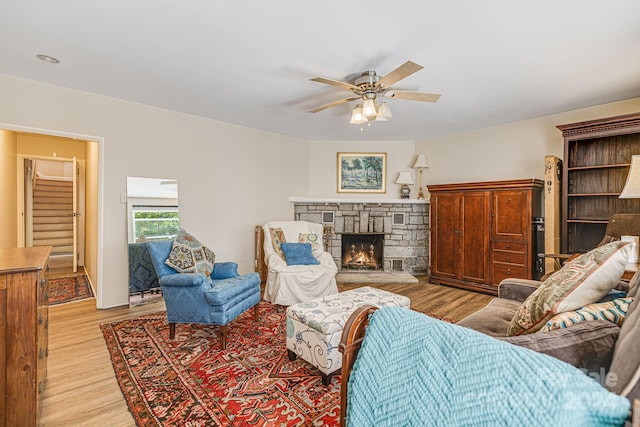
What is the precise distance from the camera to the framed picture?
5.51 meters

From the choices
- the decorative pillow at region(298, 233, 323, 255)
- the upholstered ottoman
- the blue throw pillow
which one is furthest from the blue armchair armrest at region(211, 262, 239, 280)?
the decorative pillow at region(298, 233, 323, 255)

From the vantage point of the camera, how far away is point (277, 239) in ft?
13.6

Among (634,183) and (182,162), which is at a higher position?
(182,162)

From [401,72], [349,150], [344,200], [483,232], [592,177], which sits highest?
[349,150]

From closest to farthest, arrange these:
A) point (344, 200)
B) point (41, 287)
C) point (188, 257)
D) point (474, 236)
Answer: point (41, 287)
point (188, 257)
point (474, 236)
point (344, 200)

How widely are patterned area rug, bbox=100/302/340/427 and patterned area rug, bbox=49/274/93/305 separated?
1.50 meters

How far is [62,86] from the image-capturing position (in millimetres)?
3172

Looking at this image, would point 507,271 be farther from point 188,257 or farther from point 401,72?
point 188,257

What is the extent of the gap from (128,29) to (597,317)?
306cm

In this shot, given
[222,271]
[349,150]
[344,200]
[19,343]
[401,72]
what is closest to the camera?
[19,343]

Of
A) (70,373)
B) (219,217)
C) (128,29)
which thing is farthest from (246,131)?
(70,373)

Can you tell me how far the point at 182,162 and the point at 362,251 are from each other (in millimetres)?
3411

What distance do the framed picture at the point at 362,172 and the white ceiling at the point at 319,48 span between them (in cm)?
184

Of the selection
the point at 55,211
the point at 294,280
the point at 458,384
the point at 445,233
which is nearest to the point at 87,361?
the point at 294,280
